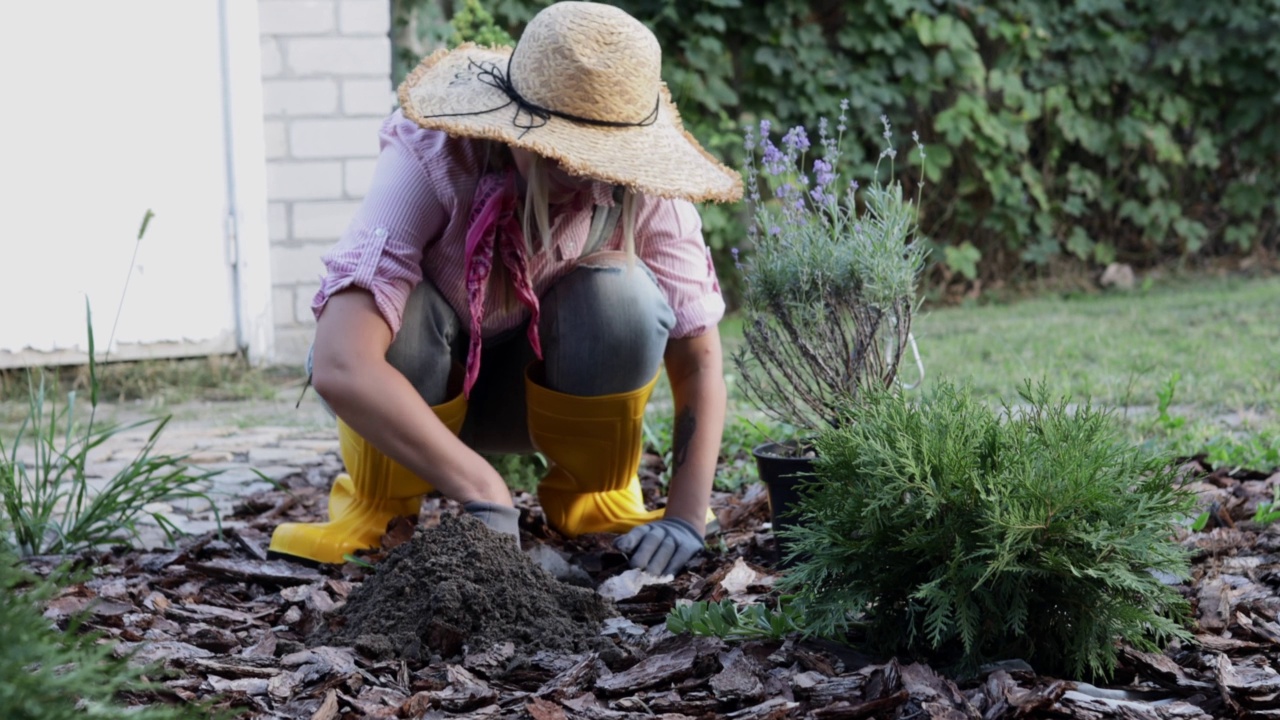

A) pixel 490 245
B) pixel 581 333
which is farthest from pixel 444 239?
pixel 581 333

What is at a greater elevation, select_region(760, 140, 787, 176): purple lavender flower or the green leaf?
select_region(760, 140, 787, 176): purple lavender flower

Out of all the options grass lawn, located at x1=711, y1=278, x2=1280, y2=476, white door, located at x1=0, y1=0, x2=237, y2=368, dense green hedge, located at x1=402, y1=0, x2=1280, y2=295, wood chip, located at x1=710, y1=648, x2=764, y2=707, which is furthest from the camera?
dense green hedge, located at x1=402, y1=0, x2=1280, y2=295

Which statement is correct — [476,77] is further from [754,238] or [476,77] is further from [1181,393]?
[1181,393]

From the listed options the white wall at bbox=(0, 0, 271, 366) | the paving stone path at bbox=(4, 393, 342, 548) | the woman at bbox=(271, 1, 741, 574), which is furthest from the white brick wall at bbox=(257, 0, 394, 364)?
the woman at bbox=(271, 1, 741, 574)

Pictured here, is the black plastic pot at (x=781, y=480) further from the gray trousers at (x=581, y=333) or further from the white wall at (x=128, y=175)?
the white wall at (x=128, y=175)

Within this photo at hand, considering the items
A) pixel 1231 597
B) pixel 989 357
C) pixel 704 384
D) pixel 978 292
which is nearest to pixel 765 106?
pixel 978 292

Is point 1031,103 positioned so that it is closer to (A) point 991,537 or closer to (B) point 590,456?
(B) point 590,456

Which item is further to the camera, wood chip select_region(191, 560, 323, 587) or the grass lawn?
the grass lawn

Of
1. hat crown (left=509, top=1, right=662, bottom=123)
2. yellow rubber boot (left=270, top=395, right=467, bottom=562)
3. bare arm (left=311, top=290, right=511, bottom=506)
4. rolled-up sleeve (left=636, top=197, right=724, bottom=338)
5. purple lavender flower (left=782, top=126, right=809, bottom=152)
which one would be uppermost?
hat crown (left=509, top=1, right=662, bottom=123)

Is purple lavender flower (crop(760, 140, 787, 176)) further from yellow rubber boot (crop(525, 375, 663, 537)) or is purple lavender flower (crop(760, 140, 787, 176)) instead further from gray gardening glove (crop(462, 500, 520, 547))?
gray gardening glove (crop(462, 500, 520, 547))

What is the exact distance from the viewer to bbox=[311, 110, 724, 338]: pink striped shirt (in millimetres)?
2365

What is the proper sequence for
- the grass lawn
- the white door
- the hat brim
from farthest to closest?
the white door, the grass lawn, the hat brim

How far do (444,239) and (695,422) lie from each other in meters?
0.63

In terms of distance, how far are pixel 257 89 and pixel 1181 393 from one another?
12.2 ft
